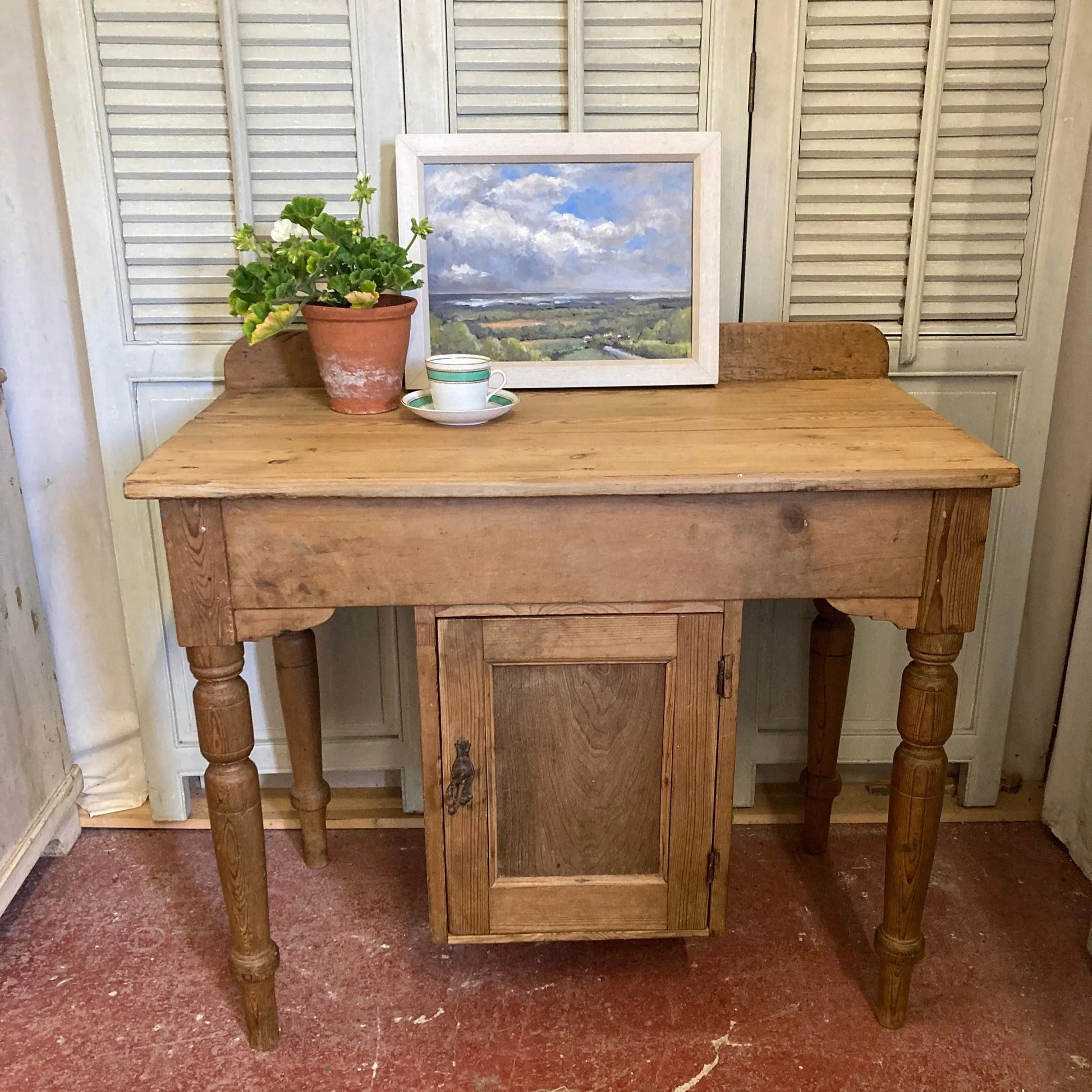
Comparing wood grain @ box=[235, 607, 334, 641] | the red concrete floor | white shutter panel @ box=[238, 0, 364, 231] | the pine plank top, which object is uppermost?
white shutter panel @ box=[238, 0, 364, 231]

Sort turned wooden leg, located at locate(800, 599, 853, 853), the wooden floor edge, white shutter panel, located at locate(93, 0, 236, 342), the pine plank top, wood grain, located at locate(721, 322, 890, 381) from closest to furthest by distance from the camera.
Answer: the pine plank top → white shutter panel, located at locate(93, 0, 236, 342) → wood grain, located at locate(721, 322, 890, 381) → turned wooden leg, located at locate(800, 599, 853, 853) → the wooden floor edge

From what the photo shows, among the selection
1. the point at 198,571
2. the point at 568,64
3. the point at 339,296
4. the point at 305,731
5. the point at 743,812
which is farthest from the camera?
the point at 743,812

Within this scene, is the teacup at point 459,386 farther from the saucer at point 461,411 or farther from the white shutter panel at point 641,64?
the white shutter panel at point 641,64

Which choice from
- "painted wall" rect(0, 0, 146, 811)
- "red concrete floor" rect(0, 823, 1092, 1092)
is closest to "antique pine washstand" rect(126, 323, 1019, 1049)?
"red concrete floor" rect(0, 823, 1092, 1092)

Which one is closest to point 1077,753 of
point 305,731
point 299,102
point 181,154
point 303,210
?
point 305,731

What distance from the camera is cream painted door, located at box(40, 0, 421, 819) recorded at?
1.57 m

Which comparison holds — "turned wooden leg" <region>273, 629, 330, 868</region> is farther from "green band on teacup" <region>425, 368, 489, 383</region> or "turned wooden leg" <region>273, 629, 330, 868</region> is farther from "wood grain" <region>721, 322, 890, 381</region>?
"wood grain" <region>721, 322, 890, 381</region>

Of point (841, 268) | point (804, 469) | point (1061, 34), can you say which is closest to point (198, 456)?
point (804, 469)

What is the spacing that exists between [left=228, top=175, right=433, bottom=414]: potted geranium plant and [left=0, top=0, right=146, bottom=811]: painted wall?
1.59ft

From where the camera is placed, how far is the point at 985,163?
65.2 inches

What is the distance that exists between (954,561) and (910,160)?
0.75m

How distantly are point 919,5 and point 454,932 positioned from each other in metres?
1.52

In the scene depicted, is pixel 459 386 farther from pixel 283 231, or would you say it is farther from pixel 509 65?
pixel 509 65

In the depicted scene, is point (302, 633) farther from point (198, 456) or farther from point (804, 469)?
point (804, 469)
